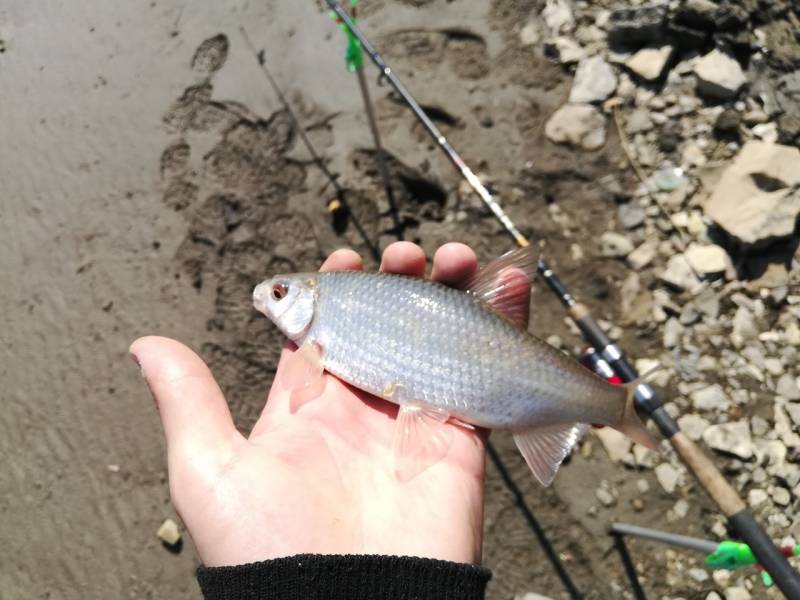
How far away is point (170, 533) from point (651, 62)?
17.3 feet

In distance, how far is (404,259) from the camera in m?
3.14

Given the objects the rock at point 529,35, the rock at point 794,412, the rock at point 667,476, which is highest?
the rock at point 529,35

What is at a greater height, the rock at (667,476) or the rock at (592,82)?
the rock at (592,82)

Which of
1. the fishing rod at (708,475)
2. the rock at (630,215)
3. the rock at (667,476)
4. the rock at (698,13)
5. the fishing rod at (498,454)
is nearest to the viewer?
the fishing rod at (708,475)

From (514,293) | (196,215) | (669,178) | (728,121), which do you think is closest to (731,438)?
(669,178)

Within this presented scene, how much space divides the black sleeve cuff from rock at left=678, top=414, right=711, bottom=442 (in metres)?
2.34

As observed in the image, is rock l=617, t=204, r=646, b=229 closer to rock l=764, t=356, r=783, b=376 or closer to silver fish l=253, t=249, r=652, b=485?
rock l=764, t=356, r=783, b=376

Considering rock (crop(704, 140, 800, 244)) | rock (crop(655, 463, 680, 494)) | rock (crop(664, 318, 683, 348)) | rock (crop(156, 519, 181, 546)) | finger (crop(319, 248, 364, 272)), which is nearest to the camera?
finger (crop(319, 248, 364, 272))

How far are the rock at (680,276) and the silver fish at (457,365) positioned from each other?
1856 millimetres

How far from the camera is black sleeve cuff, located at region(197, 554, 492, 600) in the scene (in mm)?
2197

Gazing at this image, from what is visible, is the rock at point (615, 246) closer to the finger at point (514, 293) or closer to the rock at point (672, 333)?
the rock at point (672, 333)

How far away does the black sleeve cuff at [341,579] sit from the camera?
220 centimetres

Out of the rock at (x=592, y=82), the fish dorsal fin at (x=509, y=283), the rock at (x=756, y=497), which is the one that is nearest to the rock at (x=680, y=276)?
the rock at (x=756, y=497)

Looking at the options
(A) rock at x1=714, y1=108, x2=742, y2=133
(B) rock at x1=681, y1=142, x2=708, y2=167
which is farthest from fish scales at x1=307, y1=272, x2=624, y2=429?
(A) rock at x1=714, y1=108, x2=742, y2=133
